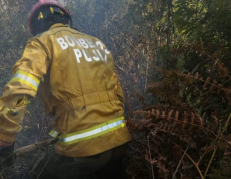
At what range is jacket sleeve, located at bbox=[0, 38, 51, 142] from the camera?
1.81 meters

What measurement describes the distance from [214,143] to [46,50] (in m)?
1.52

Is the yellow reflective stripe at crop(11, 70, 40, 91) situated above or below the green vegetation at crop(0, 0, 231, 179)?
above

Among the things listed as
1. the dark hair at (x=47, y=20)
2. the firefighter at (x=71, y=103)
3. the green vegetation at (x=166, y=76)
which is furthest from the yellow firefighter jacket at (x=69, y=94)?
the dark hair at (x=47, y=20)

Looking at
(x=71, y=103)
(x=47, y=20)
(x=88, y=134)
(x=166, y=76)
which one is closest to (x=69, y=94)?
(x=71, y=103)

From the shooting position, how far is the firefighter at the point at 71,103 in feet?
6.22

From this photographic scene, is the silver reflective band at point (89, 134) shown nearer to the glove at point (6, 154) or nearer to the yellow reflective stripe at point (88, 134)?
the yellow reflective stripe at point (88, 134)

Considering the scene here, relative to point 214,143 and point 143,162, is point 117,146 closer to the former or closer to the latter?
point 143,162

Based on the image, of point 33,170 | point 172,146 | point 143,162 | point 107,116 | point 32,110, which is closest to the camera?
point 172,146

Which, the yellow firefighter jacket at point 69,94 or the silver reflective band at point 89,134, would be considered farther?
the silver reflective band at point 89,134

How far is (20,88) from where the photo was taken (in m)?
1.83

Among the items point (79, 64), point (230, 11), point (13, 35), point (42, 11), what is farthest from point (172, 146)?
point (13, 35)

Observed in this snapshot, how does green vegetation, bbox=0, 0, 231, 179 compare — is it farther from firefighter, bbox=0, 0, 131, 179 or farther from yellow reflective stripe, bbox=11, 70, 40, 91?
yellow reflective stripe, bbox=11, 70, 40, 91

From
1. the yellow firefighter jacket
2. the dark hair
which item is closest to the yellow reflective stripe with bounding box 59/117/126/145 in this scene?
the yellow firefighter jacket

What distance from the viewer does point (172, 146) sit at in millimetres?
1800
